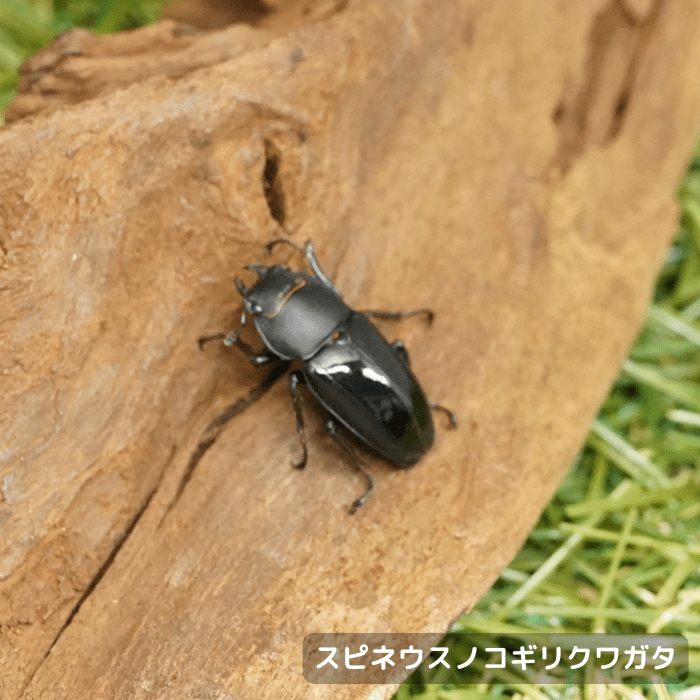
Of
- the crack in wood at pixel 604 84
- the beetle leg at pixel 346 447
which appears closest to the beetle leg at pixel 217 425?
the beetle leg at pixel 346 447

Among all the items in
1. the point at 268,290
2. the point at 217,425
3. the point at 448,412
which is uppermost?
the point at 268,290

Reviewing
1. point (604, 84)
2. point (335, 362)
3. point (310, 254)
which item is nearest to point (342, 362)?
point (335, 362)

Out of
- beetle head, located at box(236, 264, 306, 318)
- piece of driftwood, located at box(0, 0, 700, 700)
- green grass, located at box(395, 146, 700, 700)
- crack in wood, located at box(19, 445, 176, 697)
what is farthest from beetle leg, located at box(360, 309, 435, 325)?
green grass, located at box(395, 146, 700, 700)

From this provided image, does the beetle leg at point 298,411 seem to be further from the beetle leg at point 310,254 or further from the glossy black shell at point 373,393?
the beetle leg at point 310,254

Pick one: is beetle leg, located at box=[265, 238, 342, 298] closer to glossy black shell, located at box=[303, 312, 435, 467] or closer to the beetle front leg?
glossy black shell, located at box=[303, 312, 435, 467]

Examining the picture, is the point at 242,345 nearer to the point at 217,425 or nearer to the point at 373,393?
the point at 217,425

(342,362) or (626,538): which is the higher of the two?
(342,362)

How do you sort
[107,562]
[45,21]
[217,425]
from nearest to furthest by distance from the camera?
[107,562]
[217,425]
[45,21]
